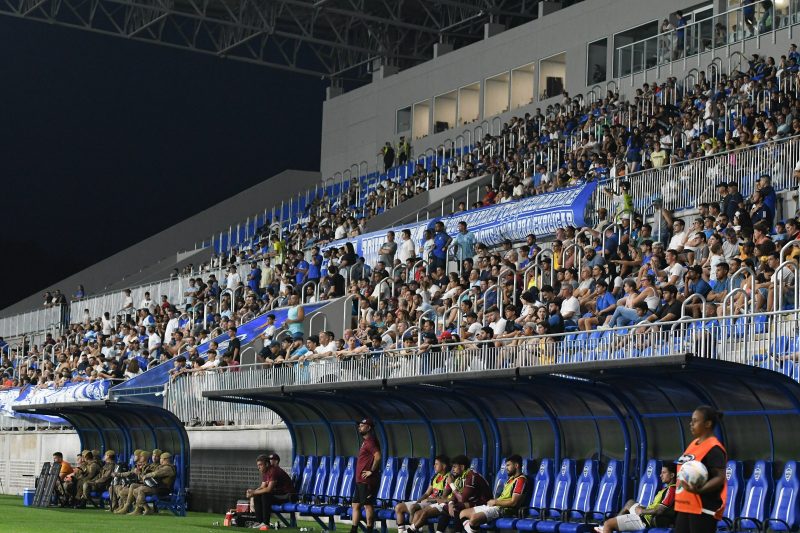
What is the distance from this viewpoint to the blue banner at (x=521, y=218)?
87.1 ft

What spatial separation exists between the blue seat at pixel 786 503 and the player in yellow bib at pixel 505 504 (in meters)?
3.48

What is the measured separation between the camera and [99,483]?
26078 mm

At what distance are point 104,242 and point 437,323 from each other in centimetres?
3357

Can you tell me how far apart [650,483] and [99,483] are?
1347 centimetres

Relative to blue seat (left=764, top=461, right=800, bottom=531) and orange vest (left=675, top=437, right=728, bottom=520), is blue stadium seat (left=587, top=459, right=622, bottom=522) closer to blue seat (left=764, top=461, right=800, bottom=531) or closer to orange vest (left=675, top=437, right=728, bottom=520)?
blue seat (left=764, top=461, right=800, bottom=531)

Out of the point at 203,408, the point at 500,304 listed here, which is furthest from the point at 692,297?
the point at 203,408

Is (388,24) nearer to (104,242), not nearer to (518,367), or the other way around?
(104,242)

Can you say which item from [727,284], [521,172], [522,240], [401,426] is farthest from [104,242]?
[727,284]

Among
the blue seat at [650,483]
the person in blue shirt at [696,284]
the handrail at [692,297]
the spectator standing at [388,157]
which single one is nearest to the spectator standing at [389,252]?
the person in blue shirt at [696,284]

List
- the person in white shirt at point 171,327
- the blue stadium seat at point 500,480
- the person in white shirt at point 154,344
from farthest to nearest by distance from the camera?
the person in white shirt at point 171,327
the person in white shirt at point 154,344
the blue stadium seat at point 500,480

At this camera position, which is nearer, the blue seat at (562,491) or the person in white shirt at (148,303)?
the blue seat at (562,491)

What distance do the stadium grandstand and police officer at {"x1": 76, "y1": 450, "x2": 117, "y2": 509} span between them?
0.19 metres

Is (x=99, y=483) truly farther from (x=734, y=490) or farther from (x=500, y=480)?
(x=734, y=490)

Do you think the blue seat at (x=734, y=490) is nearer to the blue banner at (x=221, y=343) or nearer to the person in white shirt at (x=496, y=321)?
the person in white shirt at (x=496, y=321)
